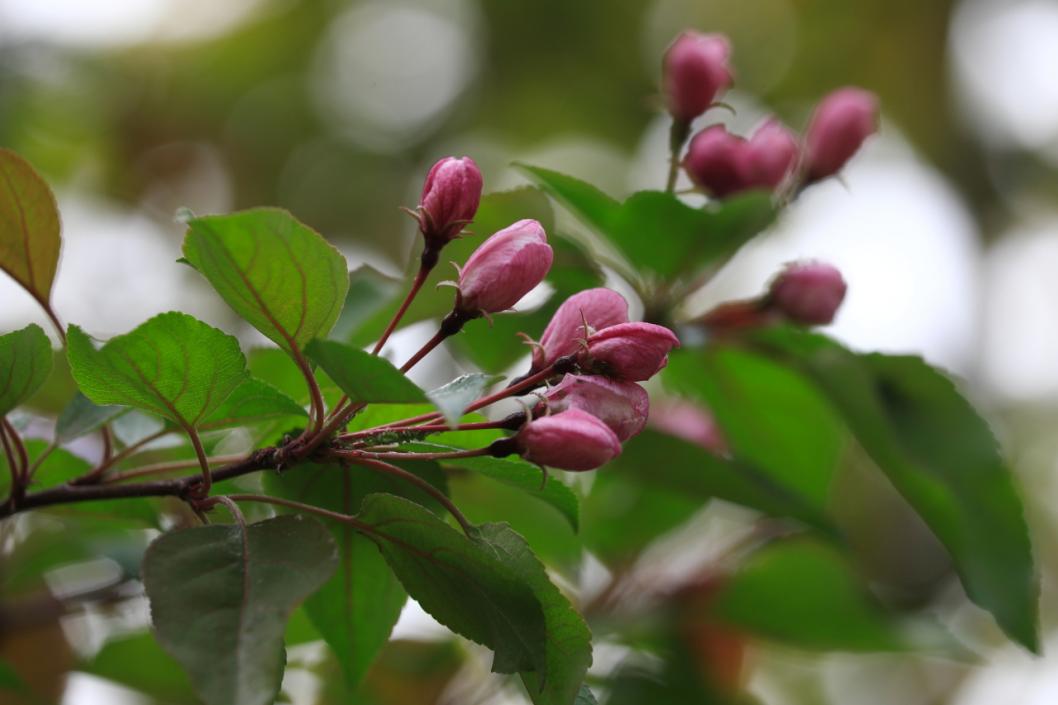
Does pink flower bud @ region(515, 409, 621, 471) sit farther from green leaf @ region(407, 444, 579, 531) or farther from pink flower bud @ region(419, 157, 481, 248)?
pink flower bud @ region(419, 157, 481, 248)

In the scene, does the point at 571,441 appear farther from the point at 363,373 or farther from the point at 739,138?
the point at 739,138

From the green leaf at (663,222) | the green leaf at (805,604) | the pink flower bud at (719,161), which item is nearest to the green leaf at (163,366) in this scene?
the green leaf at (663,222)

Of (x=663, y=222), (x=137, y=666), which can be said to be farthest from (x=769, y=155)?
(x=137, y=666)

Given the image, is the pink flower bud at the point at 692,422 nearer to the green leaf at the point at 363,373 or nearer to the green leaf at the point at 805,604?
the green leaf at the point at 805,604

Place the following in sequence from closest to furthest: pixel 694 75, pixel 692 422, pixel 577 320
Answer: pixel 577 320 < pixel 694 75 < pixel 692 422

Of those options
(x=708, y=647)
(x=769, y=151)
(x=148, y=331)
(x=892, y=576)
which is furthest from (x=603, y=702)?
(x=892, y=576)

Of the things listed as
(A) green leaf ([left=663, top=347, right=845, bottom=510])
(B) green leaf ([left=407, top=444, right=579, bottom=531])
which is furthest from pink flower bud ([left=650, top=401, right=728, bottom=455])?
(B) green leaf ([left=407, top=444, right=579, bottom=531])
